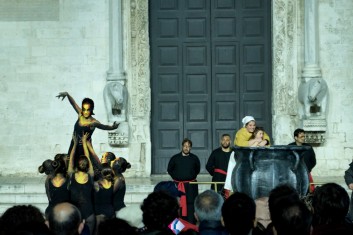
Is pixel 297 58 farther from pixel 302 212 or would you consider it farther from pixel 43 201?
pixel 302 212

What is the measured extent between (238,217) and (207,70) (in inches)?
521

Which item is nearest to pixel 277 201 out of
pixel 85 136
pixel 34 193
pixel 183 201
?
pixel 183 201

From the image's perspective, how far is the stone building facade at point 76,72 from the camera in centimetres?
2089

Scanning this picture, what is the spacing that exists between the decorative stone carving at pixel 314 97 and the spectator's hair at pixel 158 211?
1199 centimetres

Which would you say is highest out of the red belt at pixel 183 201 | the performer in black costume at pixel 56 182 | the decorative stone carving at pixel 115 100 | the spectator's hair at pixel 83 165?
the decorative stone carving at pixel 115 100

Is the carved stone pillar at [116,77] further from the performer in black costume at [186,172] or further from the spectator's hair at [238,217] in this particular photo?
the spectator's hair at [238,217]

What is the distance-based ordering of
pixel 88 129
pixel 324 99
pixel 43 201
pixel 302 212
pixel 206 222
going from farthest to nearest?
pixel 324 99
pixel 43 201
pixel 88 129
pixel 206 222
pixel 302 212

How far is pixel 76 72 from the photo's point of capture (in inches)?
823

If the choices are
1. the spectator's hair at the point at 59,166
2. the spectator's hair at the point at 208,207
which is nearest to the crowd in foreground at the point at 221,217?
the spectator's hair at the point at 208,207

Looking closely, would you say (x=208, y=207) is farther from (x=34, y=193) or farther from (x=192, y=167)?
(x=34, y=193)

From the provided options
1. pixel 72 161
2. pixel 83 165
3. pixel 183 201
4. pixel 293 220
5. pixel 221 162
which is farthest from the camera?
pixel 221 162

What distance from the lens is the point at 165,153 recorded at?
70.1ft

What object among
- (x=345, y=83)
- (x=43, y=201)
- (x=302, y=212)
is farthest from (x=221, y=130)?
(x=302, y=212)

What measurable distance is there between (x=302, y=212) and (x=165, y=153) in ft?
44.3
